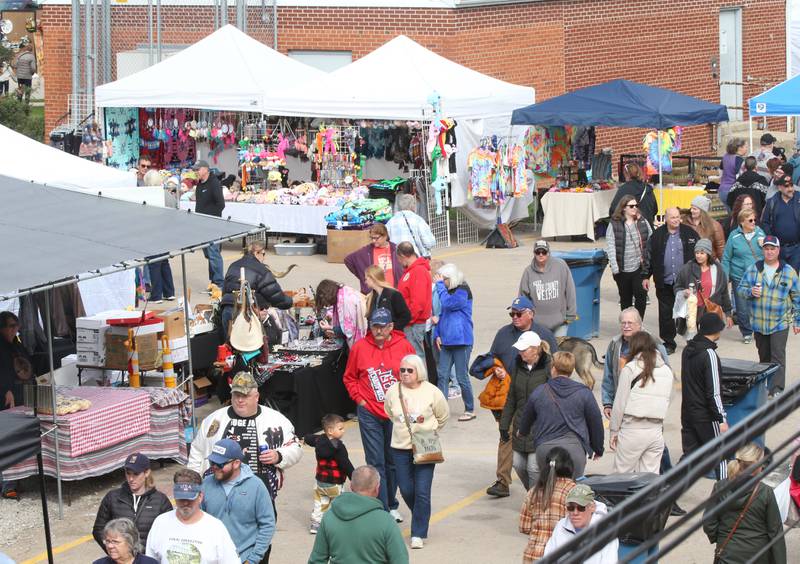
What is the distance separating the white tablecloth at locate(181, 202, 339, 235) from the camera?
21.9 metres

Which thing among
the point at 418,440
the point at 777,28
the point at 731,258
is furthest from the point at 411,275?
the point at 777,28

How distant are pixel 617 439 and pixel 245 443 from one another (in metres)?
2.69

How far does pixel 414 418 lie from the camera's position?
9273mm

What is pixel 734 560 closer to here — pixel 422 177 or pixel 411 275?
pixel 411 275

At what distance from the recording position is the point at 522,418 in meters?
9.18

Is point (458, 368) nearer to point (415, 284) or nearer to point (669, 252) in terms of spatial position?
point (415, 284)

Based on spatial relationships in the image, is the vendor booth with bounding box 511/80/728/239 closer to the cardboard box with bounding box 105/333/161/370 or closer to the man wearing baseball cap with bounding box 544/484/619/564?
the cardboard box with bounding box 105/333/161/370

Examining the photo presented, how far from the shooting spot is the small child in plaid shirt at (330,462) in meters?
9.23

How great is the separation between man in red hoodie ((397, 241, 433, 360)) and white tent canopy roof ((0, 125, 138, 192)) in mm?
5043

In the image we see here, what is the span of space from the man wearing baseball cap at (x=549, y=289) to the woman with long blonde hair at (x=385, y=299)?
5.89ft

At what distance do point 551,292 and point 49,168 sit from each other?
6.58 m

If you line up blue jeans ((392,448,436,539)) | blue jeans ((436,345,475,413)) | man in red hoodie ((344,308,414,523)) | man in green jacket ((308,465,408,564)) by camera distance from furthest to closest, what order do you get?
blue jeans ((436,345,475,413)) → man in red hoodie ((344,308,414,523)) → blue jeans ((392,448,436,539)) → man in green jacket ((308,465,408,564))

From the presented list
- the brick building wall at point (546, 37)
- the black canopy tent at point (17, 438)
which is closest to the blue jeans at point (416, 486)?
the black canopy tent at point (17, 438)

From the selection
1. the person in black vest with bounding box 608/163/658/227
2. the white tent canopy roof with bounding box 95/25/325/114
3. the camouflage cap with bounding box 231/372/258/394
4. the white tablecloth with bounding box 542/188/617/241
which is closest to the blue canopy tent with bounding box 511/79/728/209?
the person in black vest with bounding box 608/163/658/227
